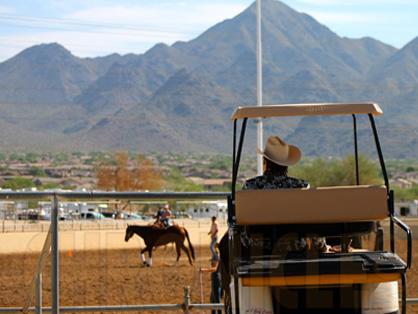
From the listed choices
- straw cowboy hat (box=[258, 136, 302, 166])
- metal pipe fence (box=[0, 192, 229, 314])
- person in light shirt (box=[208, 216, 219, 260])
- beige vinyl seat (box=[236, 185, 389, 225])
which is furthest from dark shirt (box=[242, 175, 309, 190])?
person in light shirt (box=[208, 216, 219, 260])

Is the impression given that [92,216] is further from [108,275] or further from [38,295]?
[38,295]

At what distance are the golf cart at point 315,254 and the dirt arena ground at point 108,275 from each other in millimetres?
2644

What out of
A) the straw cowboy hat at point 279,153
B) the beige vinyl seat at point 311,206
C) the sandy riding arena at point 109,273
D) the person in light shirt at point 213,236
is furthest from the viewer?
the person in light shirt at point 213,236

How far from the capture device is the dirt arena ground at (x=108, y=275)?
37.3 feet

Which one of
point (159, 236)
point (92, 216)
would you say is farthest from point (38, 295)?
point (159, 236)

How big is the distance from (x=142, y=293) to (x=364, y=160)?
45.1 metres

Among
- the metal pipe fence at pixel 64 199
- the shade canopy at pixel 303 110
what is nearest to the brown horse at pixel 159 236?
the metal pipe fence at pixel 64 199

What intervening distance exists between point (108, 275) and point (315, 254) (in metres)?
3.66

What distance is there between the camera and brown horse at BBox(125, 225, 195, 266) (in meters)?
11.6

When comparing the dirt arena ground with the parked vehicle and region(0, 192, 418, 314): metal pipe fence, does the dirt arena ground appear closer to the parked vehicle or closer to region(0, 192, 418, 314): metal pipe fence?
the parked vehicle

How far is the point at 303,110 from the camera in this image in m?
8.63

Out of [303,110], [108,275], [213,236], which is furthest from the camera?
[213,236]

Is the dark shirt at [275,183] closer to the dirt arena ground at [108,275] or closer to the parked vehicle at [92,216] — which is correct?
the dirt arena ground at [108,275]

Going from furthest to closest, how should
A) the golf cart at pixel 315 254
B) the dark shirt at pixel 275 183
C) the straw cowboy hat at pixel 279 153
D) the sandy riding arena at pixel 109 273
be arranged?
the sandy riding arena at pixel 109 273, the straw cowboy hat at pixel 279 153, the dark shirt at pixel 275 183, the golf cart at pixel 315 254
